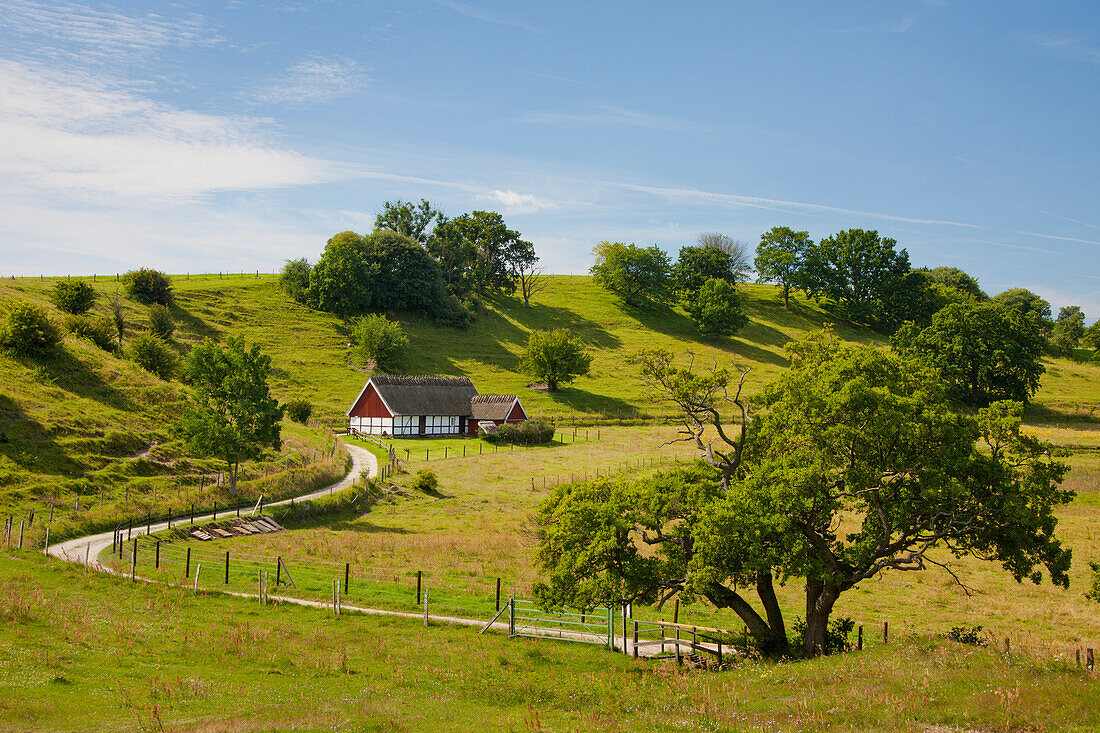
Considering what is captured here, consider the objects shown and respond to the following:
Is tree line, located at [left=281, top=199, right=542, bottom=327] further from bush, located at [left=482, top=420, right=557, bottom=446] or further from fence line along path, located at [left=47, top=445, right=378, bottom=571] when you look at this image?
fence line along path, located at [left=47, top=445, right=378, bottom=571]

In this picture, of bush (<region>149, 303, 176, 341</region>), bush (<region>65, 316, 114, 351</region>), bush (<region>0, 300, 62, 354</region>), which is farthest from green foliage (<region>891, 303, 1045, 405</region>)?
bush (<region>149, 303, 176, 341</region>)

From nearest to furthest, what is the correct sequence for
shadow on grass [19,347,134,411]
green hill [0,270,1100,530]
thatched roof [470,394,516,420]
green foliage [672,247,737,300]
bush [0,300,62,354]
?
green hill [0,270,1100,530]
shadow on grass [19,347,134,411]
bush [0,300,62,354]
thatched roof [470,394,516,420]
green foliage [672,247,737,300]

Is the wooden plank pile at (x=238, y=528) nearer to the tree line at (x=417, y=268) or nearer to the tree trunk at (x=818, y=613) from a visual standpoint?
the tree trunk at (x=818, y=613)

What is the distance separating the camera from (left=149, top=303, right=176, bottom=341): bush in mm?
77062

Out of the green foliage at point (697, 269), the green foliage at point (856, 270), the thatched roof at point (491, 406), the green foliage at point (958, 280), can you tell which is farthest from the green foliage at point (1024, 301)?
the thatched roof at point (491, 406)

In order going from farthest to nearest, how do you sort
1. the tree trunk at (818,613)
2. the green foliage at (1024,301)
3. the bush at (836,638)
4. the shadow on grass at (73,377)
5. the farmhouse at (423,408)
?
the green foliage at (1024,301) < the farmhouse at (423,408) < the shadow on grass at (73,377) < the bush at (836,638) < the tree trunk at (818,613)

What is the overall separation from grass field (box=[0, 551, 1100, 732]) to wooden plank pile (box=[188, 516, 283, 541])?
1185 cm

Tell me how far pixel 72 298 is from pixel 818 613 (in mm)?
73516

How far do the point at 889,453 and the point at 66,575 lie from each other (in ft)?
89.2

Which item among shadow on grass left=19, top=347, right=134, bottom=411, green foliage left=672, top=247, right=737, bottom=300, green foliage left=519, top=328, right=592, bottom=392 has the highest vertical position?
green foliage left=672, top=247, right=737, bottom=300

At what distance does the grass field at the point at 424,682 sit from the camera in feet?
42.5

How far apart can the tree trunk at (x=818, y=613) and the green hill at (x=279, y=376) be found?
32102mm

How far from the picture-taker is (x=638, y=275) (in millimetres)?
124312

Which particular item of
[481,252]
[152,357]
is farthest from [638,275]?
[152,357]
